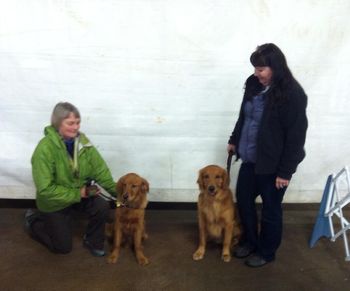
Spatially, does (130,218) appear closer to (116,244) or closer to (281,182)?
(116,244)

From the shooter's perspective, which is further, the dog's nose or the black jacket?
the dog's nose

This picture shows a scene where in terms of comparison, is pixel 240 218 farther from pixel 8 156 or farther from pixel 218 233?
pixel 8 156

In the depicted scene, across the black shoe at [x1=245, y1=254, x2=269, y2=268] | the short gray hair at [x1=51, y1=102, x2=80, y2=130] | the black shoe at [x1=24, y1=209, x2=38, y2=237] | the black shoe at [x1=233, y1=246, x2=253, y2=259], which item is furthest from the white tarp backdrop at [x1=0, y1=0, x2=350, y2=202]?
the black shoe at [x1=245, y1=254, x2=269, y2=268]

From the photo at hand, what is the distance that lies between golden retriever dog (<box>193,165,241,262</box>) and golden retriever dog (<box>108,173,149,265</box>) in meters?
0.46

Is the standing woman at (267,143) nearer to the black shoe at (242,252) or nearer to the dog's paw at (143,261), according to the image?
the black shoe at (242,252)

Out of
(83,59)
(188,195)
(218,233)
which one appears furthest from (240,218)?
(83,59)

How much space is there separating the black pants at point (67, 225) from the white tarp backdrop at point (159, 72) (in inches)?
22.8

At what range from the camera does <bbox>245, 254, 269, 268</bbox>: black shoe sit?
8.97 ft

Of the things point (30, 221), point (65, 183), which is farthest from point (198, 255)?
point (30, 221)

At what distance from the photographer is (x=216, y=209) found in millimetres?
2734

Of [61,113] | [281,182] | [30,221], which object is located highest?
[61,113]

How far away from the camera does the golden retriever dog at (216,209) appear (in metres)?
2.68

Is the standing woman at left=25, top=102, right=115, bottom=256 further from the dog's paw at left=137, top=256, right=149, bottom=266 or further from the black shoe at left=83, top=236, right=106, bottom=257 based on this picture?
the dog's paw at left=137, top=256, right=149, bottom=266

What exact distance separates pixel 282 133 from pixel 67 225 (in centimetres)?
181
